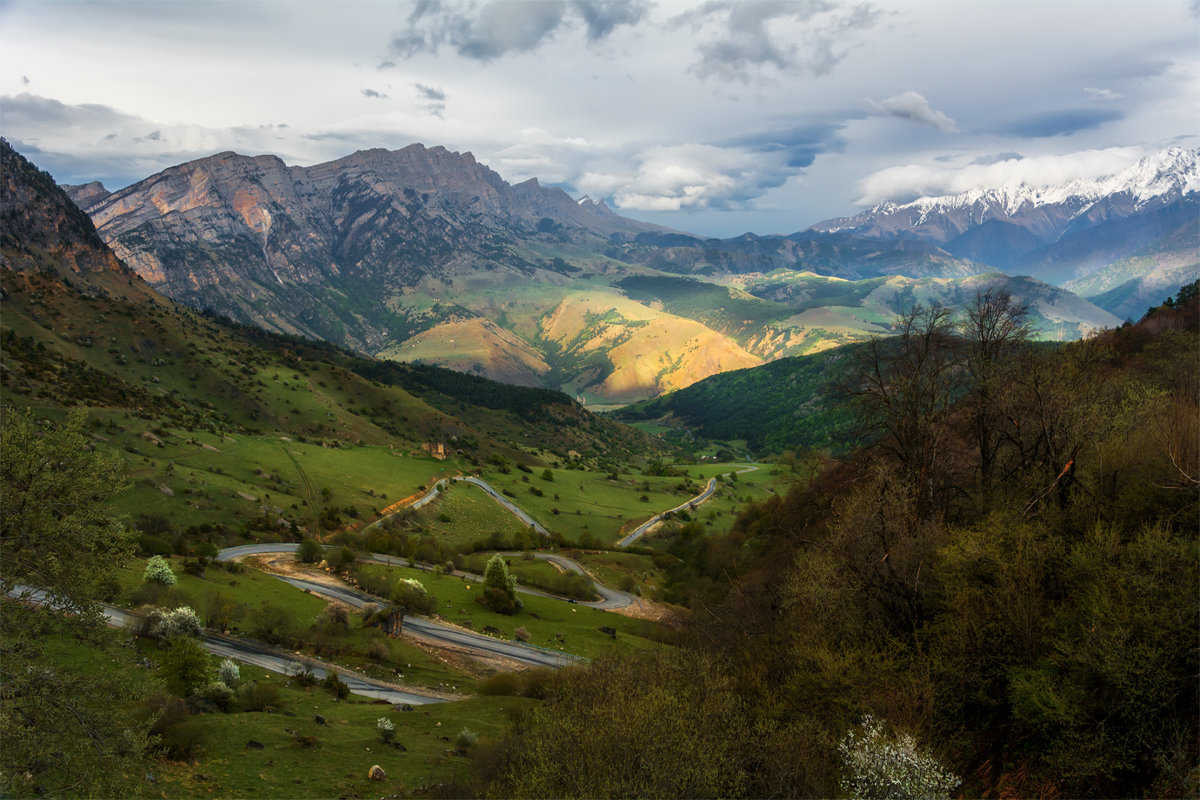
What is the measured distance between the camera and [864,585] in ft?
96.3

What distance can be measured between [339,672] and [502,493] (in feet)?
269

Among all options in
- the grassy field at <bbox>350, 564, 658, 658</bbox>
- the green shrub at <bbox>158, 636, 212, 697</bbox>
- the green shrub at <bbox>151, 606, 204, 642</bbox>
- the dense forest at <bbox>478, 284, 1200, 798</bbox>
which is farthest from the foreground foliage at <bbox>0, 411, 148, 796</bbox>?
the grassy field at <bbox>350, 564, 658, 658</bbox>

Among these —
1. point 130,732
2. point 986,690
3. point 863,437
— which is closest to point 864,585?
point 986,690

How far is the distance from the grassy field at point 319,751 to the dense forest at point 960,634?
5503 millimetres

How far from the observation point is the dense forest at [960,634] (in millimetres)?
20031

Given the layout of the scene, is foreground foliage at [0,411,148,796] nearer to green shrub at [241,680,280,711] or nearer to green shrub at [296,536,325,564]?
green shrub at [241,680,280,711]

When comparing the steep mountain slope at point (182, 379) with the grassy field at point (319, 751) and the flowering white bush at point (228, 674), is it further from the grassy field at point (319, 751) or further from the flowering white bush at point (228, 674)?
the grassy field at point (319, 751)

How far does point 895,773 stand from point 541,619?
5212cm

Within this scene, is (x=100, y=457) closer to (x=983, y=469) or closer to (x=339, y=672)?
(x=339, y=672)

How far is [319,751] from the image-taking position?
2966 centimetres

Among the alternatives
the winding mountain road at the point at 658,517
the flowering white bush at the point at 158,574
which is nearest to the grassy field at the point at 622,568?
the winding mountain road at the point at 658,517

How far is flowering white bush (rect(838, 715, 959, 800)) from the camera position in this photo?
18766 mm

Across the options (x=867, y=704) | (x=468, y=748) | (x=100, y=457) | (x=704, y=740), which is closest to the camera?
(x=100, y=457)

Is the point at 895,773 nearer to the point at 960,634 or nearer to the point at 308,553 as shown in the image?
the point at 960,634
